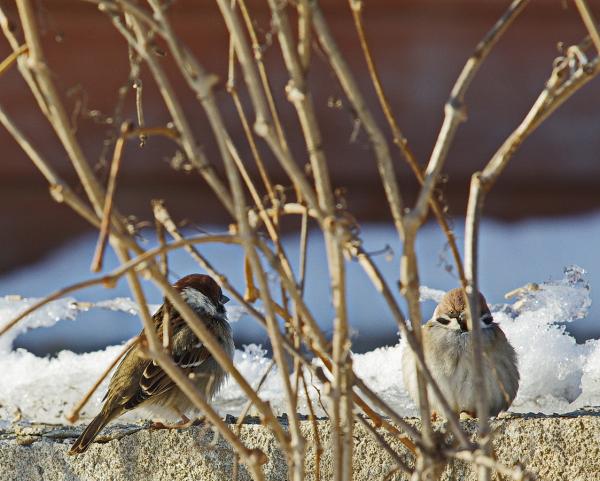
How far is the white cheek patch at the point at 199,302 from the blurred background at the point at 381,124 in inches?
47.6

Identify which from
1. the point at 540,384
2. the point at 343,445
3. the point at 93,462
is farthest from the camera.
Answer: the point at 540,384

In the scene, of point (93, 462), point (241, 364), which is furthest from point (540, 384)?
point (93, 462)

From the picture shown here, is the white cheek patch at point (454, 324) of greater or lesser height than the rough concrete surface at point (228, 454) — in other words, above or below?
above

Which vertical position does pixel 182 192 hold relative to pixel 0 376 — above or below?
above

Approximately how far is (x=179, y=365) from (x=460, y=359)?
1.02 m

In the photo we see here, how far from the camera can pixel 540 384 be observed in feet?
10.7

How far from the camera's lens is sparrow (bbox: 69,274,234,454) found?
11.2 feet

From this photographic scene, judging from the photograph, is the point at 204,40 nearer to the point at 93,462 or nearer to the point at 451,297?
the point at 451,297

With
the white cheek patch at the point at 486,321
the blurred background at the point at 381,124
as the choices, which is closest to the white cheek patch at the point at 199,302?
the white cheek patch at the point at 486,321

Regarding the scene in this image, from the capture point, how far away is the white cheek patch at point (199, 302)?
3.89 m

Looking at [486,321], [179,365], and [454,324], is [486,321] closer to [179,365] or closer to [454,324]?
[454,324]

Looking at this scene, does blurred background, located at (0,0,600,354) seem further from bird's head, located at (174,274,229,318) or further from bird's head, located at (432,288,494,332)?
bird's head, located at (432,288,494,332)

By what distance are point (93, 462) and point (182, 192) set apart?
10.00ft

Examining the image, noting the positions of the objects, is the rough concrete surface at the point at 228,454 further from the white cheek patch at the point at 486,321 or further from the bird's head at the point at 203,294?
the bird's head at the point at 203,294
